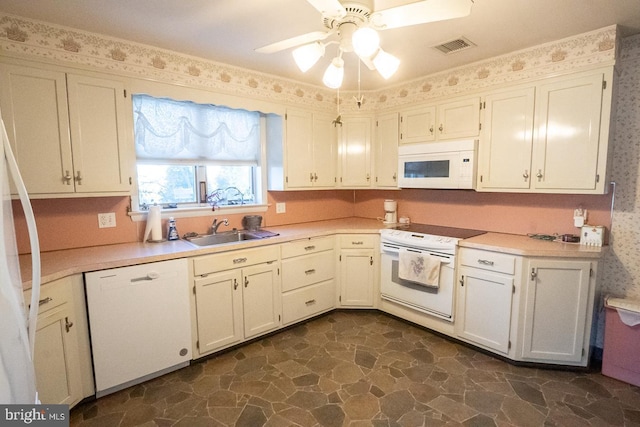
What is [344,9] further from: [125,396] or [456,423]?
[125,396]

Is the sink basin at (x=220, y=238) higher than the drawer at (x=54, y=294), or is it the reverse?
the sink basin at (x=220, y=238)

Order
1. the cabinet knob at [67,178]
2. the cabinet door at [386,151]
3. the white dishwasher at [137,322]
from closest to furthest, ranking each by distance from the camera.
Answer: the white dishwasher at [137,322] < the cabinet knob at [67,178] < the cabinet door at [386,151]

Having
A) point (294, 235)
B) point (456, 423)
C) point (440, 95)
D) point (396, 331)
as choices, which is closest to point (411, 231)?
point (396, 331)

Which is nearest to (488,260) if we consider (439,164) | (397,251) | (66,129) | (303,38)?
(397,251)

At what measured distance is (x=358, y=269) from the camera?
133 inches

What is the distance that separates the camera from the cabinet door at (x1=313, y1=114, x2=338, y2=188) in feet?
11.6

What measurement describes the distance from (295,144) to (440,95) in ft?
5.06

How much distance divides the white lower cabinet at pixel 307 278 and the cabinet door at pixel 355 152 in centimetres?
85

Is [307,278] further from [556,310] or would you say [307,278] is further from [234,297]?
[556,310]

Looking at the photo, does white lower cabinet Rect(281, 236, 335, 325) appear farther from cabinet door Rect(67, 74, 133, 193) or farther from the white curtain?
cabinet door Rect(67, 74, 133, 193)

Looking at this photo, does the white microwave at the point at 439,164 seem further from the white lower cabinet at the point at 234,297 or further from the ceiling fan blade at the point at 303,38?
the ceiling fan blade at the point at 303,38

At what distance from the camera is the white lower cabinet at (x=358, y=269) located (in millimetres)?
3336

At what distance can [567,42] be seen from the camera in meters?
2.37

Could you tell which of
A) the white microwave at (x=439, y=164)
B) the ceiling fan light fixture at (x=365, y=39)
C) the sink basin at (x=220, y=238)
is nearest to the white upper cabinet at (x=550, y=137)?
the white microwave at (x=439, y=164)
